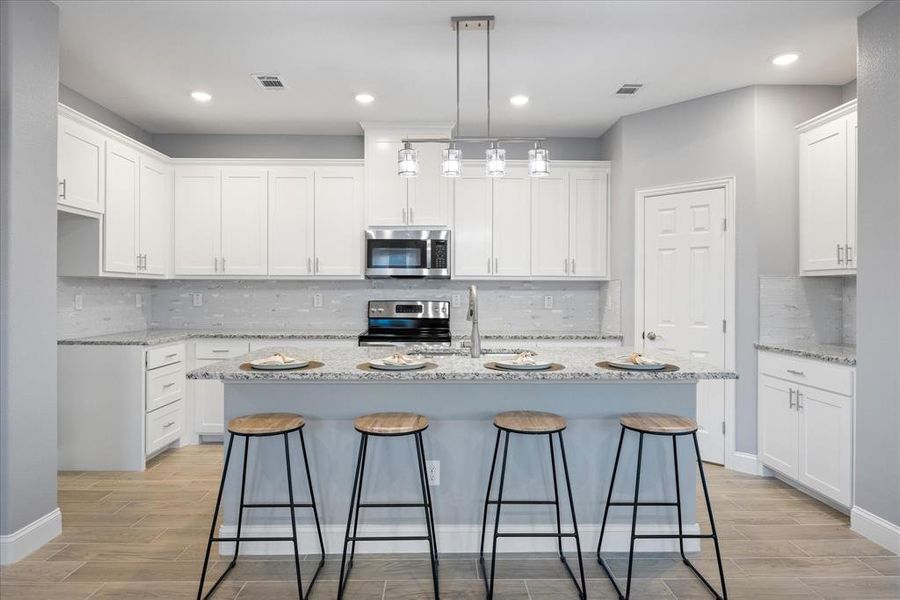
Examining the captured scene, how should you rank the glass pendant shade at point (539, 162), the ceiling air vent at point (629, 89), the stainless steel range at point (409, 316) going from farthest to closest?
the stainless steel range at point (409, 316)
the ceiling air vent at point (629, 89)
the glass pendant shade at point (539, 162)

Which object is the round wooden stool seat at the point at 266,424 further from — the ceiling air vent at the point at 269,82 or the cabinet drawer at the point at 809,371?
the cabinet drawer at the point at 809,371

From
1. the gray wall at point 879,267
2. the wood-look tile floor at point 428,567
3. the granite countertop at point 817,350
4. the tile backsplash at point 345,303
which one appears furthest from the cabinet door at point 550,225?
the wood-look tile floor at point 428,567

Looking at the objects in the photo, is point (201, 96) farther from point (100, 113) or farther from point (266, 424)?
point (266, 424)

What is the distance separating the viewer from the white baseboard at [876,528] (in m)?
2.52

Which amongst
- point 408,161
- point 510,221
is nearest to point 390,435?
point 408,161

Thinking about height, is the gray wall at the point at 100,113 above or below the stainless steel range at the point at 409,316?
above

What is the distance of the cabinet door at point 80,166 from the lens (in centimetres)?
324

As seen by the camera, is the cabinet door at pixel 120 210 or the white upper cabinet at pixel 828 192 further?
the cabinet door at pixel 120 210

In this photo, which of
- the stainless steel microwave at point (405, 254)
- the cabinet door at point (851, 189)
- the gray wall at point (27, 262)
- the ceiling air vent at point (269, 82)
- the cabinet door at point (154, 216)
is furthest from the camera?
the stainless steel microwave at point (405, 254)

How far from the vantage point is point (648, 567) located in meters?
2.40

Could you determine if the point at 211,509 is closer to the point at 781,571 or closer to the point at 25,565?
the point at 25,565

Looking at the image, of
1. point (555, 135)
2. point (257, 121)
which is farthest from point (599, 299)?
point (257, 121)

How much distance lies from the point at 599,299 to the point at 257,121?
11.4 feet

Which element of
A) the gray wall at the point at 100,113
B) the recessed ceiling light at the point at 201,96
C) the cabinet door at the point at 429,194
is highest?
the recessed ceiling light at the point at 201,96
